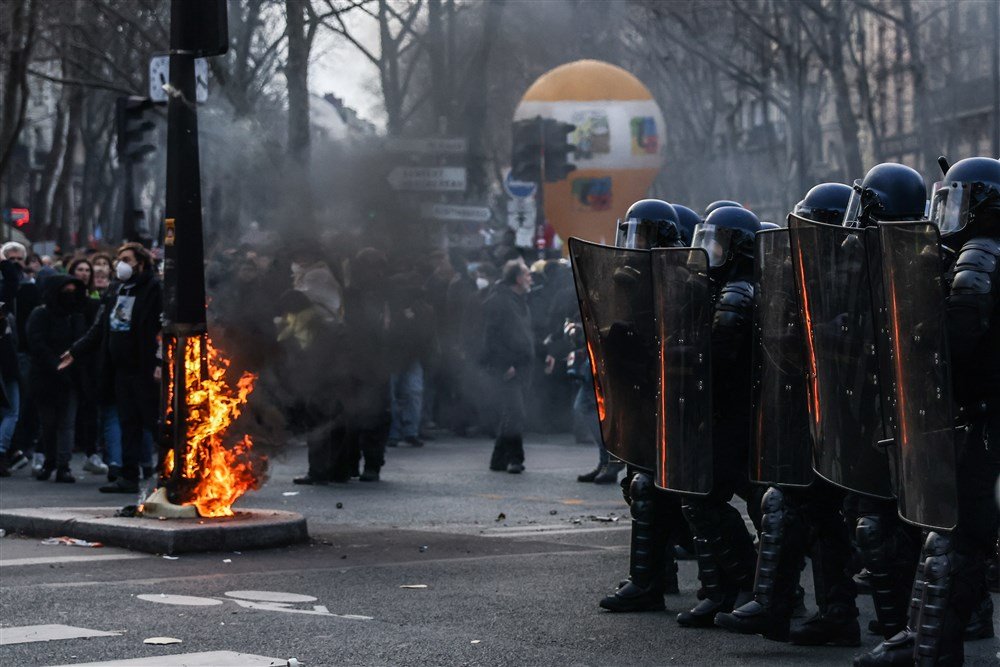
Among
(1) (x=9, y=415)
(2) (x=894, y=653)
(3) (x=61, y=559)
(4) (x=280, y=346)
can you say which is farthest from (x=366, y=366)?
(2) (x=894, y=653)

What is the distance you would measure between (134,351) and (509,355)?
3.34 m

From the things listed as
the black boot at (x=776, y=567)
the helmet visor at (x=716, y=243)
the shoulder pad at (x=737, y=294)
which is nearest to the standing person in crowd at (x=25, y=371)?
the helmet visor at (x=716, y=243)

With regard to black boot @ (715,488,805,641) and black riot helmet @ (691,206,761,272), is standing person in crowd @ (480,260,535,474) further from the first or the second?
black boot @ (715,488,805,641)

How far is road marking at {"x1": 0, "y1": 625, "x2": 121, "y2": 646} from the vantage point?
650 centimetres

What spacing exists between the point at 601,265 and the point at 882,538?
1.68 m

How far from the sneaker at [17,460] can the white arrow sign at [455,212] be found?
3785mm

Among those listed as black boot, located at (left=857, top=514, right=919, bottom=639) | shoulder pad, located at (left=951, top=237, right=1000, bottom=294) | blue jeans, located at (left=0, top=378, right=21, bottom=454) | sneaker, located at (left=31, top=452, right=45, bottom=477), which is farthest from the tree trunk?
shoulder pad, located at (left=951, top=237, right=1000, bottom=294)

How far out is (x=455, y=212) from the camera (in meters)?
17.2

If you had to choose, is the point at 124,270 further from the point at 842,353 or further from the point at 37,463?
the point at 842,353

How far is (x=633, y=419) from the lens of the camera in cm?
715

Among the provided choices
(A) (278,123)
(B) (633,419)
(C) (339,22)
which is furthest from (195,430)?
(C) (339,22)

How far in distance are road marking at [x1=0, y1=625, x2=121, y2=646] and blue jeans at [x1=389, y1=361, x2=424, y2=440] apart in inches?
366

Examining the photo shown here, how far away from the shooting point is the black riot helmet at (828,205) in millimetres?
6820

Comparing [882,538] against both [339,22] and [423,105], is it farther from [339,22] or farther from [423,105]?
[339,22]
